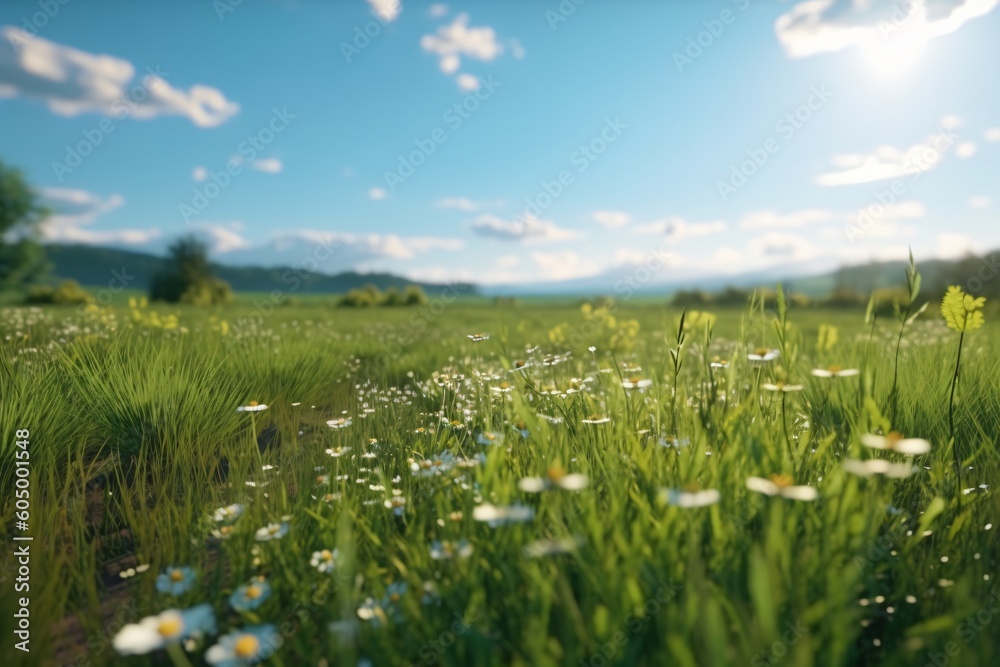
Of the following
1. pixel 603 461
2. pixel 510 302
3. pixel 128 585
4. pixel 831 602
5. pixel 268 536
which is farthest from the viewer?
pixel 510 302

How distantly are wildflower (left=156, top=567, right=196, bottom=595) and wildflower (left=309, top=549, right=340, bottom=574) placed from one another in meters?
0.43

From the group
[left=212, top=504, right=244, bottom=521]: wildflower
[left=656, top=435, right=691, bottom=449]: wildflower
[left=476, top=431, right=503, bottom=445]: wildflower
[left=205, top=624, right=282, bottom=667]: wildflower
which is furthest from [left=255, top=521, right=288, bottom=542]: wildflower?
[left=656, top=435, right=691, bottom=449]: wildflower

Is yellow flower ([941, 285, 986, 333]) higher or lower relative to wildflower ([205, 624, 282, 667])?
higher

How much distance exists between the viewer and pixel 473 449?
371cm

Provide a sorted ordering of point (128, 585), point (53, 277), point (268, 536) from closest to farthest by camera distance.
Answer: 1. point (268, 536)
2. point (128, 585)
3. point (53, 277)

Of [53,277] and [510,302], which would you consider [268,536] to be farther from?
[53,277]

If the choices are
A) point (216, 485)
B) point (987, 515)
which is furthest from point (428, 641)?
point (987, 515)

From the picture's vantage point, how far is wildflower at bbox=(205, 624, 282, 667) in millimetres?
1703

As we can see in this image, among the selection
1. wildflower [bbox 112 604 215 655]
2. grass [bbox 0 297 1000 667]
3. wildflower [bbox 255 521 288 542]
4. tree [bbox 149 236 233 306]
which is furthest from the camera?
tree [bbox 149 236 233 306]

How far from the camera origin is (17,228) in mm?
43406

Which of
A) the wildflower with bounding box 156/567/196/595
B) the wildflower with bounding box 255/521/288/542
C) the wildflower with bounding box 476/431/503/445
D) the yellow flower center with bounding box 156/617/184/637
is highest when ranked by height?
the wildflower with bounding box 476/431/503/445

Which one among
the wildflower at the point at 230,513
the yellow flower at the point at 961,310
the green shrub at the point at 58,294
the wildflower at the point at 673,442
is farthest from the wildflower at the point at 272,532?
the green shrub at the point at 58,294

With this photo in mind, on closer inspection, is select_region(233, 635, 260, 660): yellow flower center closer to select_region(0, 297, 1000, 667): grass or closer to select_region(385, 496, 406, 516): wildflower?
select_region(0, 297, 1000, 667): grass

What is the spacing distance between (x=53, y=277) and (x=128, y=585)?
54.3 m
